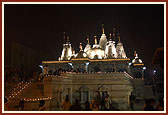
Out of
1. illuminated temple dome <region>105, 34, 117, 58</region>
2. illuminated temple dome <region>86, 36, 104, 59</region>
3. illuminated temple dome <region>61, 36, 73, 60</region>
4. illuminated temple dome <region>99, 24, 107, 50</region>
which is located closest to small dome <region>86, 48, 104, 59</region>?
illuminated temple dome <region>86, 36, 104, 59</region>

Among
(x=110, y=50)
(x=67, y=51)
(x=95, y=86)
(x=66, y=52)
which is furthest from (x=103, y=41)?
(x=95, y=86)

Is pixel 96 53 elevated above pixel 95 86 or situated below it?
above

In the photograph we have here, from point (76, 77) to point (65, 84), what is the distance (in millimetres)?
2600

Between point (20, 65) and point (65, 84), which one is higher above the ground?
point (20, 65)

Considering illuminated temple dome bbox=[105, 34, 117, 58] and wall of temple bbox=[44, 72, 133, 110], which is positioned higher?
illuminated temple dome bbox=[105, 34, 117, 58]

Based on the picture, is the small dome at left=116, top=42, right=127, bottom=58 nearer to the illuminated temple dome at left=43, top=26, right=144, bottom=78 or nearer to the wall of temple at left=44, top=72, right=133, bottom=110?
the illuminated temple dome at left=43, top=26, right=144, bottom=78

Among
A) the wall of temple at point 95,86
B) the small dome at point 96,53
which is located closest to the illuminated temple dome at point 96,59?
the small dome at point 96,53

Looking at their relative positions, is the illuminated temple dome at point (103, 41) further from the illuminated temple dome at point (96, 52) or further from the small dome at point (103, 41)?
the illuminated temple dome at point (96, 52)

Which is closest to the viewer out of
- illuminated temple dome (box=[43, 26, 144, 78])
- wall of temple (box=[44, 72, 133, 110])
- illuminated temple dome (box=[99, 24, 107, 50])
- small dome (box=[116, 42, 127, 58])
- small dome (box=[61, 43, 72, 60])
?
wall of temple (box=[44, 72, 133, 110])

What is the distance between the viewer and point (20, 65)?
2514 centimetres

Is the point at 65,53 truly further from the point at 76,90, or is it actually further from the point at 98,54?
the point at 76,90

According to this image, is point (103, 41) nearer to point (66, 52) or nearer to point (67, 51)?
point (67, 51)

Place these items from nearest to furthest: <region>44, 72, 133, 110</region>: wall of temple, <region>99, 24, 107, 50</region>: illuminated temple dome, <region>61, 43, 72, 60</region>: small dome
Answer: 1. <region>44, 72, 133, 110</region>: wall of temple
2. <region>61, 43, 72, 60</region>: small dome
3. <region>99, 24, 107, 50</region>: illuminated temple dome

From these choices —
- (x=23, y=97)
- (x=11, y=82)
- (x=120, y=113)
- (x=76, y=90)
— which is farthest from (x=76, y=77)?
(x=120, y=113)
